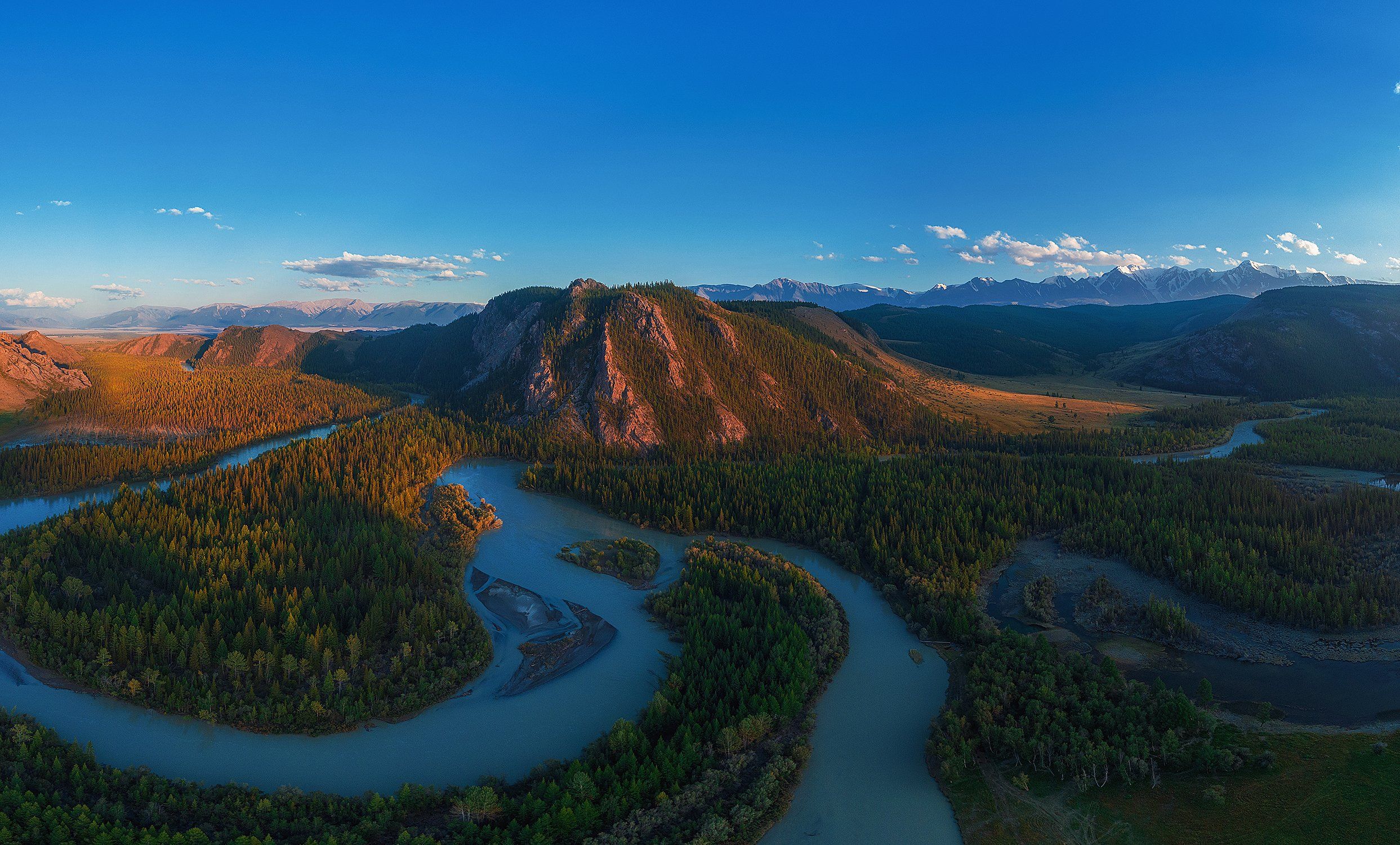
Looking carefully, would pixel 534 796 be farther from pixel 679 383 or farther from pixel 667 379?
pixel 667 379

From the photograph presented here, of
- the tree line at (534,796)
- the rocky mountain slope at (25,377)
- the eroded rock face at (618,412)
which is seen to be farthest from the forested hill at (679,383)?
the rocky mountain slope at (25,377)

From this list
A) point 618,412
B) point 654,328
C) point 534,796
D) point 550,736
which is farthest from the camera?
point 654,328

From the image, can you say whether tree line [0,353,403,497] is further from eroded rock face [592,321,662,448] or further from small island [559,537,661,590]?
small island [559,537,661,590]

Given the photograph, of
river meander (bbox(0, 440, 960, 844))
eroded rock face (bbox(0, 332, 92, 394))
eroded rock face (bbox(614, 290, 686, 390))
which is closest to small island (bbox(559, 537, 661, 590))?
river meander (bbox(0, 440, 960, 844))

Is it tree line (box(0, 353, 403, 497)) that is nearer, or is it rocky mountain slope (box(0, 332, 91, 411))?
tree line (box(0, 353, 403, 497))

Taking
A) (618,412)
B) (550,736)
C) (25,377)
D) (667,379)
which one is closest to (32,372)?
(25,377)

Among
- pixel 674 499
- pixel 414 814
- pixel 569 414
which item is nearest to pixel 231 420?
pixel 569 414

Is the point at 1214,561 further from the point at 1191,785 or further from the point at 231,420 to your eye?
the point at 231,420
